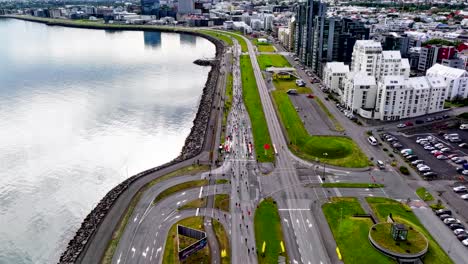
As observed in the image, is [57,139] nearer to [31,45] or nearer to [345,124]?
[345,124]

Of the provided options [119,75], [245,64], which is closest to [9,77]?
[119,75]

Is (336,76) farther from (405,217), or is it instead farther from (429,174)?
(405,217)

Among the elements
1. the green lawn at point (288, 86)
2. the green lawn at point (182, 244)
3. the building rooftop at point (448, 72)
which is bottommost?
the green lawn at point (182, 244)

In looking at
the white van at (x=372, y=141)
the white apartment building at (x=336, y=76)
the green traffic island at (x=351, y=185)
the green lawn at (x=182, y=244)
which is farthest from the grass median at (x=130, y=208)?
the white apartment building at (x=336, y=76)

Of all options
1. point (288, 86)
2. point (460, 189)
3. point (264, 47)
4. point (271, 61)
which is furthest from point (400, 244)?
point (264, 47)

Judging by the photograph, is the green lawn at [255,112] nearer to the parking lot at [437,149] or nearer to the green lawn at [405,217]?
the green lawn at [405,217]

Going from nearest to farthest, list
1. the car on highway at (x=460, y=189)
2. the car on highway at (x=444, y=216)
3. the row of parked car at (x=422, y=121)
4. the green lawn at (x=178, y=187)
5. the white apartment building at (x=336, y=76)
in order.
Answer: the car on highway at (x=444, y=216), the green lawn at (x=178, y=187), the car on highway at (x=460, y=189), the row of parked car at (x=422, y=121), the white apartment building at (x=336, y=76)

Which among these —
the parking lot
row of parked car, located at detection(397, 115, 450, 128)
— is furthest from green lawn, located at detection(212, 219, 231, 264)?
row of parked car, located at detection(397, 115, 450, 128)
